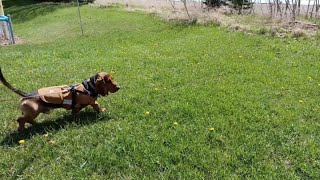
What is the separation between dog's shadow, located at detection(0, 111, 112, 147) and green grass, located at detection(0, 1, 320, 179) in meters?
0.01

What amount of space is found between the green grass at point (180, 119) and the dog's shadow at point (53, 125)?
14 millimetres

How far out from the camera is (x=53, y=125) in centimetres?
414

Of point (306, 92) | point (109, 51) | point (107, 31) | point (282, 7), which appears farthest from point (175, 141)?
point (282, 7)

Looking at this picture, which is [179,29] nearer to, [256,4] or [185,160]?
[256,4]

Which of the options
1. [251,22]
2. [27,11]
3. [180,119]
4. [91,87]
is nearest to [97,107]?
[91,87]

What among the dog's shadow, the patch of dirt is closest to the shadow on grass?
the patch of dirt

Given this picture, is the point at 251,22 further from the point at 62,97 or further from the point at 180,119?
the point at 62,97

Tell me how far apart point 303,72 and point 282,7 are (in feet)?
27.7

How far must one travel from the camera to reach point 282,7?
13500 mm

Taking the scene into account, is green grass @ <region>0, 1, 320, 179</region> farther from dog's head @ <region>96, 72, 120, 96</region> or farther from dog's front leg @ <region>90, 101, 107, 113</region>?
dog's head @ <region>96, 72, 120, 96</region>

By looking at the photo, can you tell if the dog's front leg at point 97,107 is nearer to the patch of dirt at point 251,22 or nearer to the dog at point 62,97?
the dog at point 62,97

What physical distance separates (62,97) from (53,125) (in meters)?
0.47

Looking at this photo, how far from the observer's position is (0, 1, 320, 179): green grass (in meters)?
3.29

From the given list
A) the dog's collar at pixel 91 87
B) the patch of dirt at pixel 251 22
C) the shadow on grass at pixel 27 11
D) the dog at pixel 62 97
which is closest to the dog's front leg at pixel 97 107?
the dog at pixel 62 97
